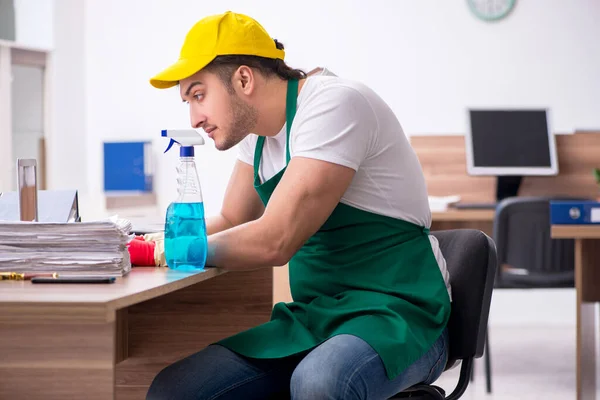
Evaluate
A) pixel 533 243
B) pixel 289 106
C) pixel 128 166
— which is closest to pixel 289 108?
pixel 289 106

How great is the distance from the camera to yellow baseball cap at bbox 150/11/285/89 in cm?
145

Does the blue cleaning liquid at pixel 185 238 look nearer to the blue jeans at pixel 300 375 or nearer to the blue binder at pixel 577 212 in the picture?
the blue jeans at pixel 300 375

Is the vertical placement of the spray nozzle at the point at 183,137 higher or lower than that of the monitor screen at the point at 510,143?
lower

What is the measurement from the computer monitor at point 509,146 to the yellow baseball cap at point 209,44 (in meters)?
3.14

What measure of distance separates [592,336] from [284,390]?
76.1 inches

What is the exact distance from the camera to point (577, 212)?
2.68 metres

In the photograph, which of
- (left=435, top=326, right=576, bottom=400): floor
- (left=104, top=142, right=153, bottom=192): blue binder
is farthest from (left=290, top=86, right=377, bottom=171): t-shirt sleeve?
(left=104, top=142, right=153, bottom=192): blue binder

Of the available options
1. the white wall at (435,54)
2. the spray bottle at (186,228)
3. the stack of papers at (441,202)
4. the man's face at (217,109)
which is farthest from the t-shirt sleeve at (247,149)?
the white wall at (435,54)

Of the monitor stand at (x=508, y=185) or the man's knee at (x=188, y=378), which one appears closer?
the man's knee at (x=188, y=378)

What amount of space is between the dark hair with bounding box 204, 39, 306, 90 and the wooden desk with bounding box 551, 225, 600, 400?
147cm

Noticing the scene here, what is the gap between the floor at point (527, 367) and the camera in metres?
3.48

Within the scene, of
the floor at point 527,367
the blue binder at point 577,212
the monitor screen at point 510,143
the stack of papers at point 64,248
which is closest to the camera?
the stack of papers at point 64,248

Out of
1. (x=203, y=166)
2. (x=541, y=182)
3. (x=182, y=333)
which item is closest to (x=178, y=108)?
(x=203, y=166)

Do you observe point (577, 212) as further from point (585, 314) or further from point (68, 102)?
point (68, 102)
